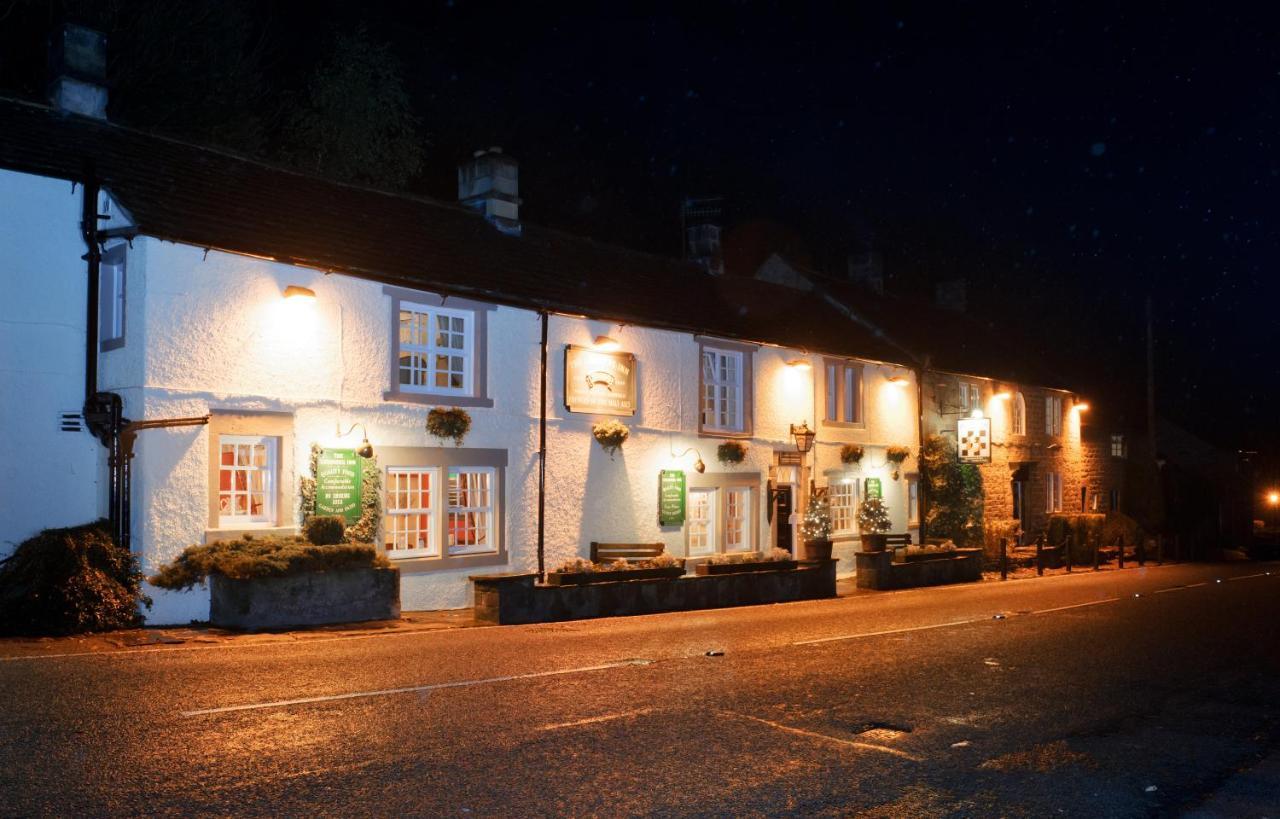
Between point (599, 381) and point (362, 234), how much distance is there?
5087mm

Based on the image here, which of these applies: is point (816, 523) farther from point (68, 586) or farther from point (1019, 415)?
point (68, 586)

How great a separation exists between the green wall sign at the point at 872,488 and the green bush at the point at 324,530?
15.4 meters

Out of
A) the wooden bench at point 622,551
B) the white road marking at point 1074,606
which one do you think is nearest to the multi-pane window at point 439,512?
the wooden bench at point 622,551

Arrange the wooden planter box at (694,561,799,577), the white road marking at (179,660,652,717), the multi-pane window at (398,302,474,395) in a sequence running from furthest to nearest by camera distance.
A: 1. the wooden planter box at (694,561,799,577)
2. the multi-pane window at (398,302,474,395)
3. the white road marking at (179,660,652,717)

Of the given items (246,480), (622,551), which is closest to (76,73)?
(246,480)

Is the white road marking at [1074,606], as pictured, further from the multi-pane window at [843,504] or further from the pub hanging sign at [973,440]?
the pub hanging sign at [973,440]

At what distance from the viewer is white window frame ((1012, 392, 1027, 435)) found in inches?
1383

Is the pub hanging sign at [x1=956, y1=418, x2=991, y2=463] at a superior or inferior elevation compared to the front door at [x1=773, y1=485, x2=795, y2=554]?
superior

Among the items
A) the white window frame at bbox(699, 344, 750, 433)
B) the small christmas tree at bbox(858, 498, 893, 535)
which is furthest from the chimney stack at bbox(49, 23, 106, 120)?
the small christmas tree at bbox(858, 498, 893, 535)

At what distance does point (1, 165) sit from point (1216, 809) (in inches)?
647

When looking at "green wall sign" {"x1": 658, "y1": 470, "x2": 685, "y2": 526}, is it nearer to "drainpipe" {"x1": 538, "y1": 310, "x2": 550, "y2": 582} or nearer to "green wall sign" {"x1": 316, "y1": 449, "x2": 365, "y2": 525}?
"drainpipe" {"x1": 538, "y1": 310, "x2": 550, "y2": 582}

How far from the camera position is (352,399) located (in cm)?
1689

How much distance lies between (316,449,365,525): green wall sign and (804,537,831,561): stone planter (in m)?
10.3

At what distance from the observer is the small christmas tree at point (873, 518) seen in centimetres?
2572
